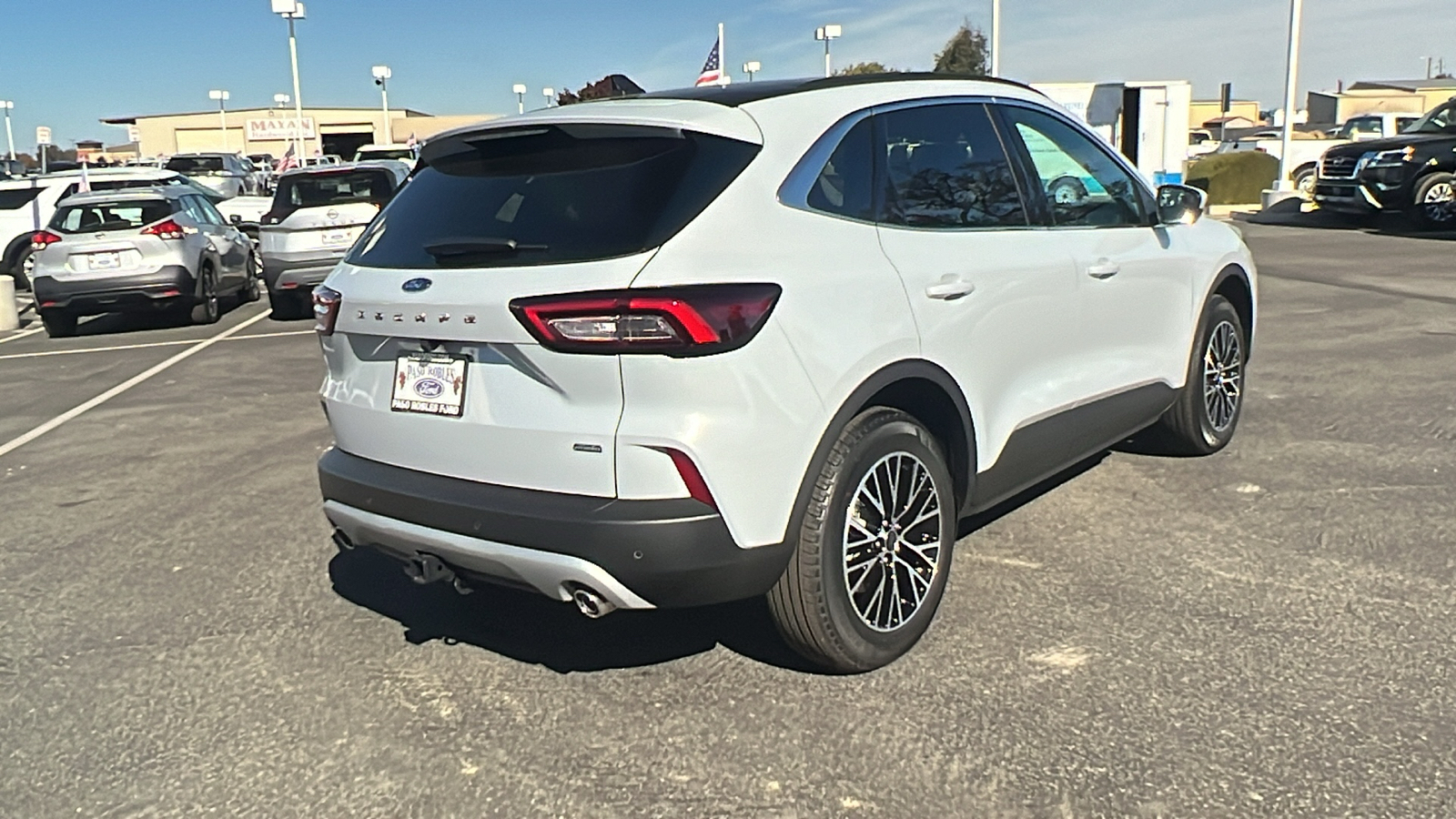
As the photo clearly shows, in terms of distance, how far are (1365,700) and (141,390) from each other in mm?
8356

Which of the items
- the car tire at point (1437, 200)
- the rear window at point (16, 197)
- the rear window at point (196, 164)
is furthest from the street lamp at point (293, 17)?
the car tire at point (1437, 200)

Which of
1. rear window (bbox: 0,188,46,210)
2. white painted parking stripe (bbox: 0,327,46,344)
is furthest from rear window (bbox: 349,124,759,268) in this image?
rear window (bbox: 0,188,46,210)

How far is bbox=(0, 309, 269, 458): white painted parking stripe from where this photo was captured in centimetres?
734

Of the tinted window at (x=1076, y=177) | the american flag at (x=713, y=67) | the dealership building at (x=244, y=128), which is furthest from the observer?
the dealership building at (x=244, y=128)

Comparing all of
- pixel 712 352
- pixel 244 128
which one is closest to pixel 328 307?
pixel 712 352

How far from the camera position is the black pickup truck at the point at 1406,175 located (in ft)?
58.5

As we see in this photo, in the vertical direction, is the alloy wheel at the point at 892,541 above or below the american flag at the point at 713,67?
below

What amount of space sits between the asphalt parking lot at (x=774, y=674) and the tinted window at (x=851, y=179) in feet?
4.49

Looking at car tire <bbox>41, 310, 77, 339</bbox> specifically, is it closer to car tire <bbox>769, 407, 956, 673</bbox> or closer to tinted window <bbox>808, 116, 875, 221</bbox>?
tinted window <bbox>808, 116, 875, 221</bbox>

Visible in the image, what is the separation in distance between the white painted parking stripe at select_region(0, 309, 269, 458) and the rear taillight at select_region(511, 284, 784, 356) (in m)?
5.45

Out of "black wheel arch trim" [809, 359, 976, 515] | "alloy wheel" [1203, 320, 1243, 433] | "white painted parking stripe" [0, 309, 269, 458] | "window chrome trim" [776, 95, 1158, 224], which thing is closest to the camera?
"black wheel arch trim" [809, 359, 976, 515]

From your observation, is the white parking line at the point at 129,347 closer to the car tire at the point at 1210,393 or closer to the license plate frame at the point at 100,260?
the license plate frame at the point at 100,260

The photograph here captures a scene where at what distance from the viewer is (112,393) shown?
351 inches

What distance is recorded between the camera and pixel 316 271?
1234 centimetres
